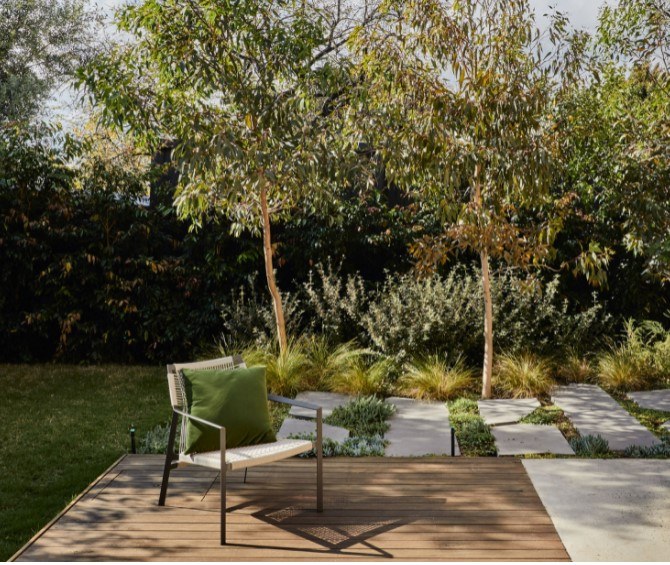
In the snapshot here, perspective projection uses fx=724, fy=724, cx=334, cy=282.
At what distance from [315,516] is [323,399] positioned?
8.79 feet

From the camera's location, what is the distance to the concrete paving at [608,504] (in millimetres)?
3139

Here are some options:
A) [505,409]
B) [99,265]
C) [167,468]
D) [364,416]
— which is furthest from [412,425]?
[99,265]

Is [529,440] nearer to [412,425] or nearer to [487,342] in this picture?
[412,425]

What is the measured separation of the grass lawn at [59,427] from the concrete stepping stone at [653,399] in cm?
394

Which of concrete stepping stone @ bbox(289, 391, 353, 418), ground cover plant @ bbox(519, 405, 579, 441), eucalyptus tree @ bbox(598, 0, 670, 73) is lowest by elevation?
ground cover plant @ bbox(519, 405, 579, 441)

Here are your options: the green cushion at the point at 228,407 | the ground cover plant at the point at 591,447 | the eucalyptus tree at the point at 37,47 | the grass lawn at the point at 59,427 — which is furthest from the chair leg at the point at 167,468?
the eucalyptus tree at the point at 37,47

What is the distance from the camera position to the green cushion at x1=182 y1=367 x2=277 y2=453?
3717 millimetres

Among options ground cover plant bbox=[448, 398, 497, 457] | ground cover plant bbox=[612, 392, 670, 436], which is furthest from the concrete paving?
ground cover plant bbox=[612, 392, 670, 436]

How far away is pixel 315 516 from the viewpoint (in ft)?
11.6

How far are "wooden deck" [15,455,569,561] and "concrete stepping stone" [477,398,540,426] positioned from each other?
114cm

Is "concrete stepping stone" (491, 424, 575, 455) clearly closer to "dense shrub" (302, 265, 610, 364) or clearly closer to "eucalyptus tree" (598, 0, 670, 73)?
"dense shrub" (302, 265, 610, 364)

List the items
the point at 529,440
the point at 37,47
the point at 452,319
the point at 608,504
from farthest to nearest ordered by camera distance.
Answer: the point at 37,47 < the point at 452,319 < the point at 529,440 < the point at 608,504

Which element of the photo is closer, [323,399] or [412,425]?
[412,425]

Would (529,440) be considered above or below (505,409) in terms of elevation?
below
